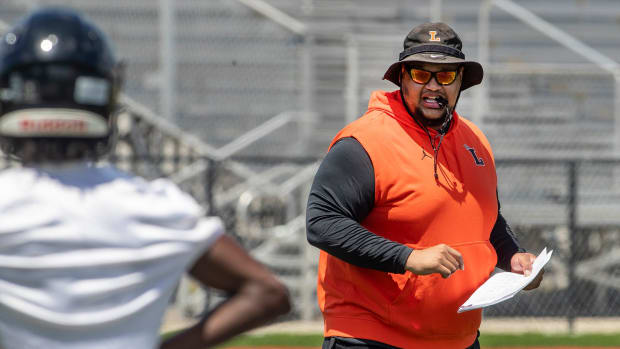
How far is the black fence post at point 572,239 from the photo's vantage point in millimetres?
10164

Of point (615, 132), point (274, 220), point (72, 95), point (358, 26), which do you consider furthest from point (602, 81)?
point (72, 95)

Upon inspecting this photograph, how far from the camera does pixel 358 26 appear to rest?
12648 mm

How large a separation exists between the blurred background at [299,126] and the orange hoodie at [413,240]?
5.91 meters

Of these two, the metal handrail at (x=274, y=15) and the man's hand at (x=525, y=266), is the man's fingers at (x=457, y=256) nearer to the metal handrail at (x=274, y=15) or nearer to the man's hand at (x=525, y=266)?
the man's hand at (x=525, y=266)

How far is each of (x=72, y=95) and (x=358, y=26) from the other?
11.1 metres

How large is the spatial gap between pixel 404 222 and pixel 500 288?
0.38 m

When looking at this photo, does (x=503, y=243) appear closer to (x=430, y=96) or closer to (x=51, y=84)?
(x=430, y=96)

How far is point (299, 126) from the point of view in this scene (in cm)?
1083

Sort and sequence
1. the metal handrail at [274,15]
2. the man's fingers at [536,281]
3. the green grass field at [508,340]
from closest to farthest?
1. the man's fingers at [536,281]
2. the green grass field at [508,340]
3. the metal handrail at [274,15]

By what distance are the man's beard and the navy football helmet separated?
191cm

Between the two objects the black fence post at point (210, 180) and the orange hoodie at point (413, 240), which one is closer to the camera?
the orange hoodie at point (413, 240)

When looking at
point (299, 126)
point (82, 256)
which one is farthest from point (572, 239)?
point (82, 256)

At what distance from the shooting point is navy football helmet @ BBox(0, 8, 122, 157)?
1.74 metres

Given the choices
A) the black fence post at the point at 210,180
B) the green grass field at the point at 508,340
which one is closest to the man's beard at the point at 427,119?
the green grass field at the point at 508,340
